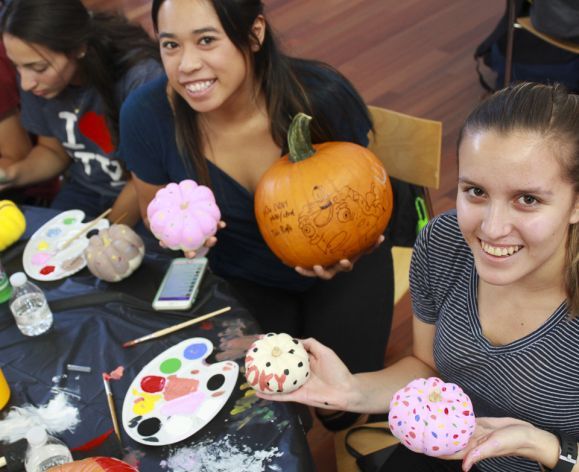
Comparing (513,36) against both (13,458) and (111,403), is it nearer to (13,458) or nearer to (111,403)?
(111,403)

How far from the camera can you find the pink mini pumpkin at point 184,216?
5.40ft

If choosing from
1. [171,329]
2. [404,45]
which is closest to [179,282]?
[171,329]

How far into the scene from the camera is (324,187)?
5.72 ft

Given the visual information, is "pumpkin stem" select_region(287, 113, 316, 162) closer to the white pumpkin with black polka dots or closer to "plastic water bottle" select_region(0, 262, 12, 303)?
the white pumpkin with black polka dots

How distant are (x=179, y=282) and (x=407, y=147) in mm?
912

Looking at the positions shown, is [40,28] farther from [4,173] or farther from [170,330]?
[170,330]

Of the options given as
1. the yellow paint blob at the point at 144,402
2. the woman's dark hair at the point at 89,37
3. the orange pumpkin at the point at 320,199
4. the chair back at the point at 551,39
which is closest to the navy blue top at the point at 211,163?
the orange pumpkin at the point at 320,199

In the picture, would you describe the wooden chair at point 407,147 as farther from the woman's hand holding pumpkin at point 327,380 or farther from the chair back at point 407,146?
the woman's hand holding pumpkin at point 327,380

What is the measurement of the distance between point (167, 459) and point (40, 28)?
1.50 m

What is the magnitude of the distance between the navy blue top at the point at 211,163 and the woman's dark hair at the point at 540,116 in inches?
33.0

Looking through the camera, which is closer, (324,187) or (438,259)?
(438,259)

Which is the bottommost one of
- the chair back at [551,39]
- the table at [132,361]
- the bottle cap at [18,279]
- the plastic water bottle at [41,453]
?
the chair back at [551,39]

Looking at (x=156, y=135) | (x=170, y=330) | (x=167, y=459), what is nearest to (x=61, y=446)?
(x=167, y=459)

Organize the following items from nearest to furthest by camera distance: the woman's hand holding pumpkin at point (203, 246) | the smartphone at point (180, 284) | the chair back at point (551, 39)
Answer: the smartphone at point (180, 284) → the woman's hand holding pumpkin at point (203, 246) → the chair back at point (551, 39)
